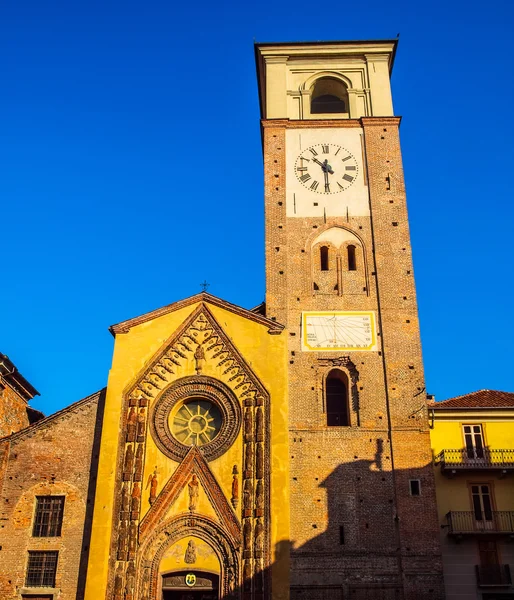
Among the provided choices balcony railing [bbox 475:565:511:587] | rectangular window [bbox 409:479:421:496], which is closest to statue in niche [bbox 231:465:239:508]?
rectangular window [bbox 409:479:421:496]

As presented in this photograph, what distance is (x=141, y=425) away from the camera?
2370 centimetres

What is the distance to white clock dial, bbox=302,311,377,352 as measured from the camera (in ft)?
83.2

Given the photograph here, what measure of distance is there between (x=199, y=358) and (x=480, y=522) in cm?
1008

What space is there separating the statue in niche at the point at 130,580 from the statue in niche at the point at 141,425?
12.5 ft

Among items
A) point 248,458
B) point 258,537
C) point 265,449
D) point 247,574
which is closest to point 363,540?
point 258,537

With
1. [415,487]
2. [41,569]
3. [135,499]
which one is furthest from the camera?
[415,487]

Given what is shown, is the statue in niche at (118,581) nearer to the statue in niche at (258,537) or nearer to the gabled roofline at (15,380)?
the statue in niche at (258,537)

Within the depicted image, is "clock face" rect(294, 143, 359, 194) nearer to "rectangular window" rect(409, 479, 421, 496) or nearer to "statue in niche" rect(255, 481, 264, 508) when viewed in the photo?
"rectangular window" rect(409, 479, 421, 496)

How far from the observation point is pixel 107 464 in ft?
75.0

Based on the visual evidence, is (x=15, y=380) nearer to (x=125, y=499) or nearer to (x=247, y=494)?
(x=125, y=499)

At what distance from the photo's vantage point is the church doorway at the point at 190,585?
2150 cm

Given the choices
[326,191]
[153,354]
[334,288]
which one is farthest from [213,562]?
[326,191]

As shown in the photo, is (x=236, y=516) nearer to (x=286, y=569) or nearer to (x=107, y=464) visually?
(x=286, y=569)

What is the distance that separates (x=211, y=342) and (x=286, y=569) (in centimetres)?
765
